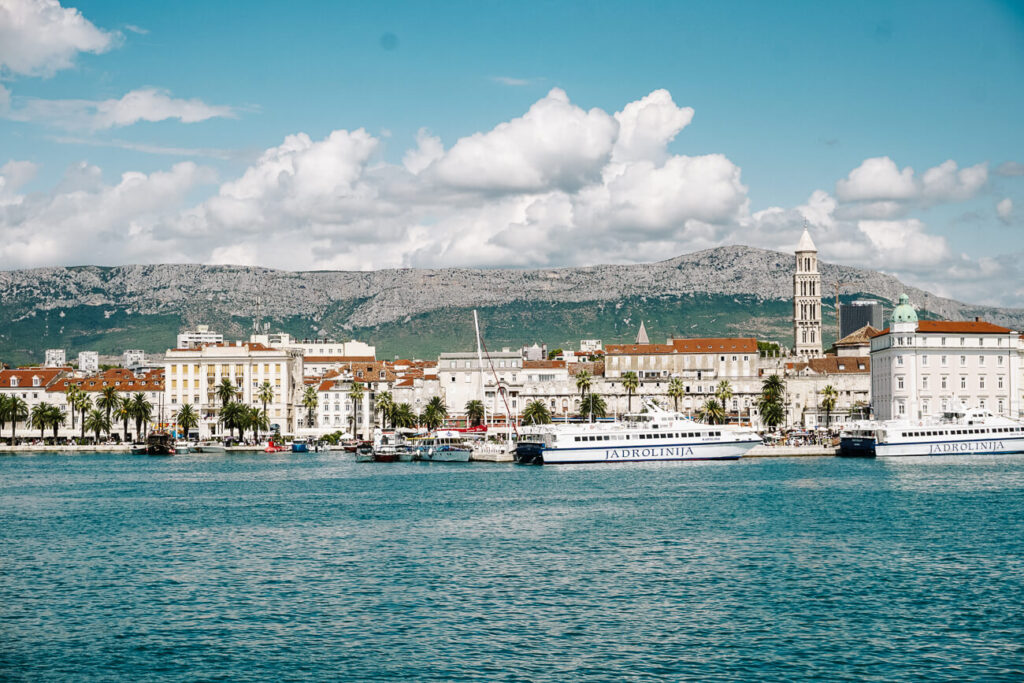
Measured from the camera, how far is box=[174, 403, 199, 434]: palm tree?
159 meters

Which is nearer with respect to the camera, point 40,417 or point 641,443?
point 641,443

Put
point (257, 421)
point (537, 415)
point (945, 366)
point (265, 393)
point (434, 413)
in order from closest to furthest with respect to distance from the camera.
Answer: point (945, 366) < point (537, 415) < point (257, 421) < point (434, 413) < point (265, 393)

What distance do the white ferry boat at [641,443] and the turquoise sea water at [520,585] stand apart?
99.5 ft

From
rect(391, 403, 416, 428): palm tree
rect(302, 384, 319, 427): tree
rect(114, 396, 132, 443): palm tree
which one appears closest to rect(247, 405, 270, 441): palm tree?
rect(302, 384, 319, 427): tree

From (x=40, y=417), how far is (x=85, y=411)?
14517mm

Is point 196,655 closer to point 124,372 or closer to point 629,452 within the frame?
point 629,452

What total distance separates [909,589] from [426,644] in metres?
16.7

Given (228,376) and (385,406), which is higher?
(228,376)

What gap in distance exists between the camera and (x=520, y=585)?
39.8 meters

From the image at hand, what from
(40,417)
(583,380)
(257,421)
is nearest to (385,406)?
(257,421)

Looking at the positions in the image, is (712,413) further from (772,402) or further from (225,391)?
(225,391)

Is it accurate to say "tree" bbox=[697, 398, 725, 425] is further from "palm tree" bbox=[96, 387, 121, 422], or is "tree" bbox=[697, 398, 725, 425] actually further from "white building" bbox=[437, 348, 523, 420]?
"palm tree" bbox=[96, 387, 121, 422]

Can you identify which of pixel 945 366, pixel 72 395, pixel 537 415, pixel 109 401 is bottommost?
pixel 537 415

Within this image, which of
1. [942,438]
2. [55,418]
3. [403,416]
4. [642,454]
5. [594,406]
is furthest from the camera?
[594,406]
